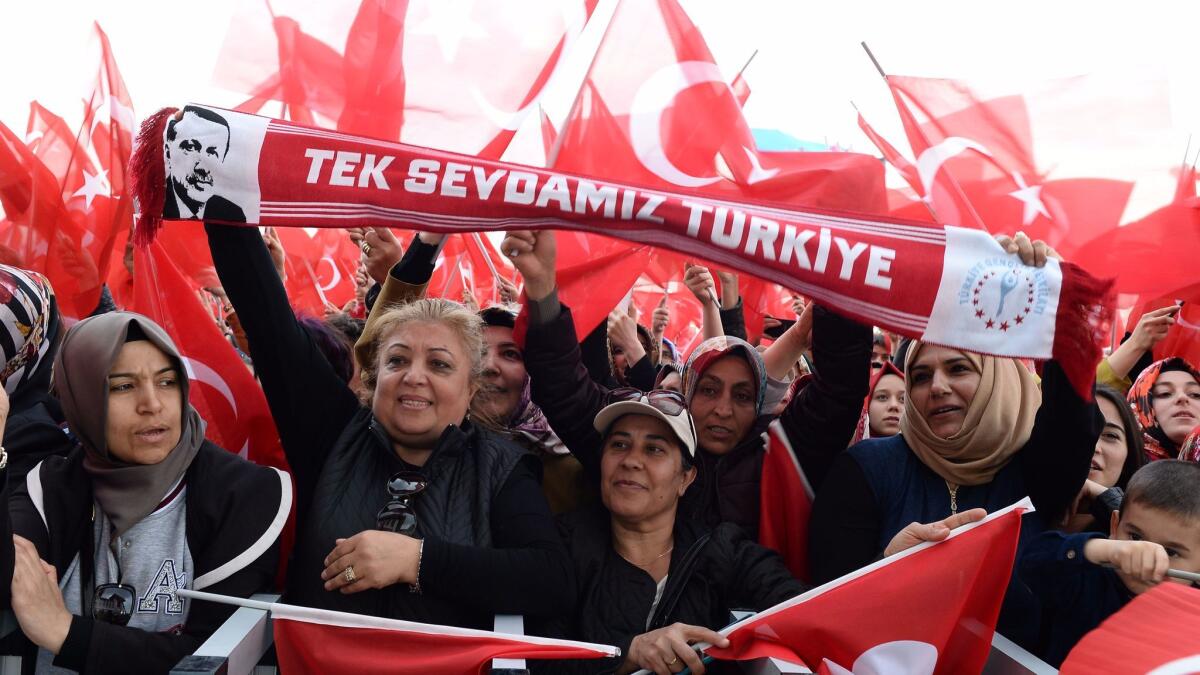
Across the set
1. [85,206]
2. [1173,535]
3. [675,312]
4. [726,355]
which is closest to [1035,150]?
[726,355]

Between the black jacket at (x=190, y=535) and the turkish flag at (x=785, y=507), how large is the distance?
4.66 feet

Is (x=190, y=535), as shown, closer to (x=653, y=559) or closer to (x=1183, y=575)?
(x=653, y=559)

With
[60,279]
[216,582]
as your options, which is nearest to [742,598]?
[216,582]

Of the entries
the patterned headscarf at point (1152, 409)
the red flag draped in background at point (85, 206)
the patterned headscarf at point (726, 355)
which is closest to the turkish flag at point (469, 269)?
the red flag draped in background at point (85, 206)

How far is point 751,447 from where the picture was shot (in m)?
3.38

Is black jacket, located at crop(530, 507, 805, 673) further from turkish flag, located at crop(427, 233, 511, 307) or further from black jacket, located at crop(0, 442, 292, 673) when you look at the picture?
turkish flag, located at crop(427, 233, 511, 307)

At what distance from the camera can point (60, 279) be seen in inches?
179

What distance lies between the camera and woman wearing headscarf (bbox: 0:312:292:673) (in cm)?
240

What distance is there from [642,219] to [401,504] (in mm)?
971

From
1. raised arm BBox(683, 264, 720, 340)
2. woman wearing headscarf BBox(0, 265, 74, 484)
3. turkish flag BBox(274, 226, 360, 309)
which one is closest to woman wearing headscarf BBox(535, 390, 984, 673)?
woman wearing headscarf BBox(0, 265, 74, 484)

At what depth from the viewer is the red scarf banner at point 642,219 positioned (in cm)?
258

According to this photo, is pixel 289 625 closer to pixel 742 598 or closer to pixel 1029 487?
pixel 742 598

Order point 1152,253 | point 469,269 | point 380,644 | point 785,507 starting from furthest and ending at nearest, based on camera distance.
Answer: point 469,269 < point 1152,253 < point 785,507 < point 380,644

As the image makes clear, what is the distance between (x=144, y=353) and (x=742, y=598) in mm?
1674
